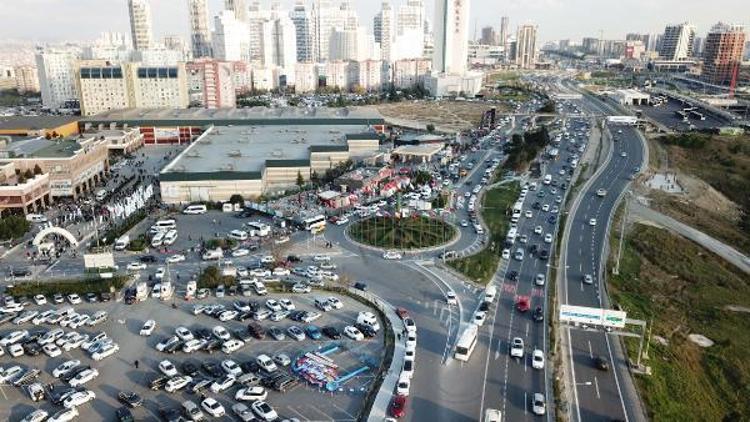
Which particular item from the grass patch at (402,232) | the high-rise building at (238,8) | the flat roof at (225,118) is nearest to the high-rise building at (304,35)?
the high-rise building at (238,8)

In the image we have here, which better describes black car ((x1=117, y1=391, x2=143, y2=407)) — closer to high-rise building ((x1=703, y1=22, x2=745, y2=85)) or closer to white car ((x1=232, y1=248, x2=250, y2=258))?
white car ((x1=232, y1=248, x2=250, y2=258))

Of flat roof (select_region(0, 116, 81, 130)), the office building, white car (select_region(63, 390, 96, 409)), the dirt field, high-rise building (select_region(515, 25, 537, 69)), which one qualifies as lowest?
white car (select_region(63, 390, 96, 409))

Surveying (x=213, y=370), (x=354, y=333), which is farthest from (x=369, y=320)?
(x=213, y=370)

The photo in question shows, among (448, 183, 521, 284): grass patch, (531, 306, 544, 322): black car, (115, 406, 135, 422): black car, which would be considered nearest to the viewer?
(115, 406, 135, 422): black car

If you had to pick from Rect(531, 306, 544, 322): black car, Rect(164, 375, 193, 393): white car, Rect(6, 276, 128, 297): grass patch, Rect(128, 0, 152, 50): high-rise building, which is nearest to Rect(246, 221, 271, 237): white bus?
Rect(6, 276, 128, 297): grass patch

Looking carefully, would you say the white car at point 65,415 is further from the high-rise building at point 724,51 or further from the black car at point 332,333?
the high-rise building at point 724,51

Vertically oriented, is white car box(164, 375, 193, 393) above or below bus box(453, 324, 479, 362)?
below

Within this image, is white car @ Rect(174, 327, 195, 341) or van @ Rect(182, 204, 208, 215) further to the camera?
van @ Rect(182, 204, 208, 215)

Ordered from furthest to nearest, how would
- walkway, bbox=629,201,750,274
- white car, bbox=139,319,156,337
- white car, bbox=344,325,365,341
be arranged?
walkway, bbox=629,201,750,274 < white car, bbox=139,319,156,337 < white car, bbox=344,325,365,341

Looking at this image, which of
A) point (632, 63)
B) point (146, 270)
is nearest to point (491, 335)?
point (146, 270)
